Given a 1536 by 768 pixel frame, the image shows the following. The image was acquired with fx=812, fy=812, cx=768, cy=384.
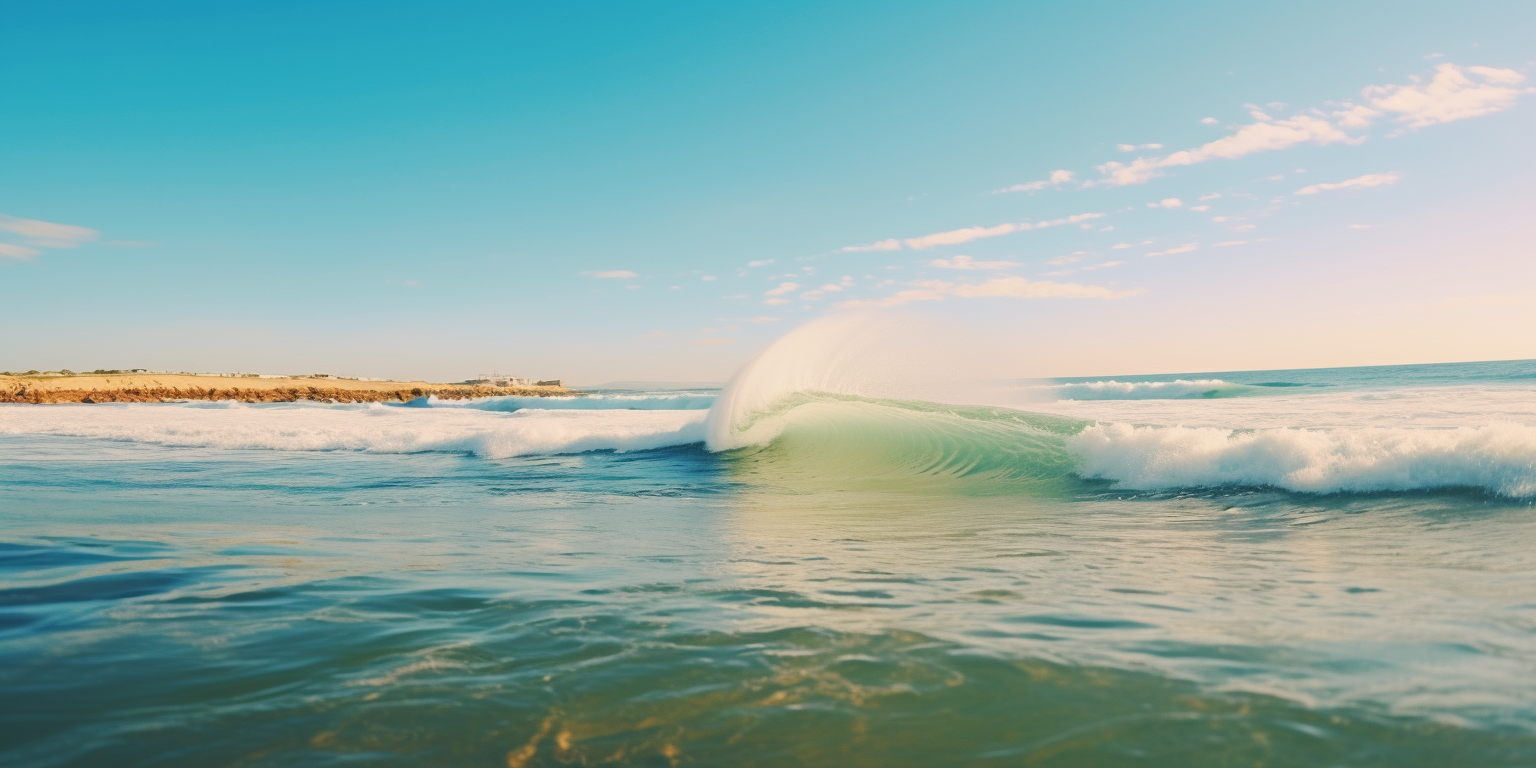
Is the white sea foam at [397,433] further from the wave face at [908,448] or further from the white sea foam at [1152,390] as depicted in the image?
the white sea foam at [1152,390]

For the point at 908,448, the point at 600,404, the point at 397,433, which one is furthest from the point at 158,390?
the point at 908,448

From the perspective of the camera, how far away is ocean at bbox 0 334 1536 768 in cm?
225

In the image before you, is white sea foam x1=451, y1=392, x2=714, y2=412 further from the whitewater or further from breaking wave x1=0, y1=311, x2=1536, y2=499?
breaking wave x1=0, y1=311, x2=1536, y2=499

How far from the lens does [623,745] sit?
219 centimetres

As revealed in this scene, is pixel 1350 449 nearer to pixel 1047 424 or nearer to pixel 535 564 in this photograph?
pixel 1047 424

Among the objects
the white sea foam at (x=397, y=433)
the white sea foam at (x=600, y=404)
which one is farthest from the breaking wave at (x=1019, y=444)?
the white sea foam at (x=600, y=404)

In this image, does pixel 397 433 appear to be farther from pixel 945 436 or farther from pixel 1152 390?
pixel 1152 390

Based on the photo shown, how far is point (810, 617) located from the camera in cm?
348

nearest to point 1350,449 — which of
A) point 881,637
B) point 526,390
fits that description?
point 881,637

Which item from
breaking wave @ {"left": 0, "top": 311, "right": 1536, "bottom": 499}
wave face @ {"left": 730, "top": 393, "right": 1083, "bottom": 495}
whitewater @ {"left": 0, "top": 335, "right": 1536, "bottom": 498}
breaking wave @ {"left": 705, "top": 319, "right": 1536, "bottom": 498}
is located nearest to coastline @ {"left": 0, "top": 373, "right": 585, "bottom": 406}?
whitewater @ {"left": 0, "top": 335, "right": 1536, "bottom": 498}

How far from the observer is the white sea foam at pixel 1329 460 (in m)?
7.08

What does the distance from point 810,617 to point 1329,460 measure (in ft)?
21.8

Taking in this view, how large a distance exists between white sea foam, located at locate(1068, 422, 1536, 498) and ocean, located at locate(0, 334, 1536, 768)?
0.12ft

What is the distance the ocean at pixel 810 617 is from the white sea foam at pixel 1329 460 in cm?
4
